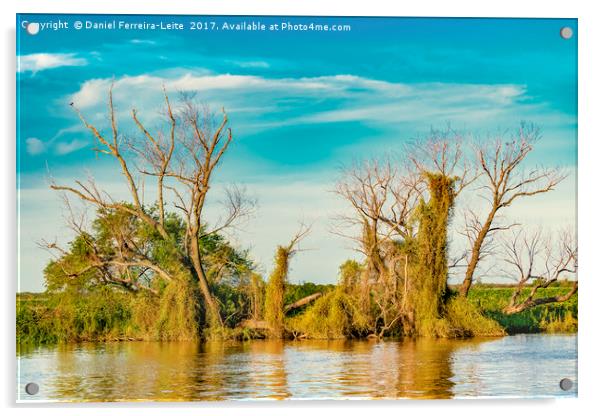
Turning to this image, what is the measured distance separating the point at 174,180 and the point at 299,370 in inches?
99.9

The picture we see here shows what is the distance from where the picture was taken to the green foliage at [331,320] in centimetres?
1138

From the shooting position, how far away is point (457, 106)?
10352 mm

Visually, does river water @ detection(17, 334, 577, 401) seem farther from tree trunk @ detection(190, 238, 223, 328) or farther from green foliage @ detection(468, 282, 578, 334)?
tree trunk @ detection(190, 238, 223, 328)

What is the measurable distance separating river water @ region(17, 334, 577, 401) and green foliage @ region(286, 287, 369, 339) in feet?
0.96

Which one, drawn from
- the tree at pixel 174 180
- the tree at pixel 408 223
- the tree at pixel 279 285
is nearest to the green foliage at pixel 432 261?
the tree at pixel 408 223

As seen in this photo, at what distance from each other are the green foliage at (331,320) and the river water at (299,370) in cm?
29

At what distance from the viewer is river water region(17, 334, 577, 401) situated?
955cm

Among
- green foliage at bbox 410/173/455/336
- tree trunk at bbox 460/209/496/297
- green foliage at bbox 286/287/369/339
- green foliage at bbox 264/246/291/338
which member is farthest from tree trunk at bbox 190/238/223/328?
tree trunk at bbox 460/209/496/297

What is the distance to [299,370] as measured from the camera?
10.2 m

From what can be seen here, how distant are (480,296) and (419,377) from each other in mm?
1718

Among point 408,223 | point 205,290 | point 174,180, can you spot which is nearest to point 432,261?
point 408,223

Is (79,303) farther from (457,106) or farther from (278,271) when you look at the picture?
(457,106)

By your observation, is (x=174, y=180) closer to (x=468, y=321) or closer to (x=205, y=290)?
(x=205, y=290)
